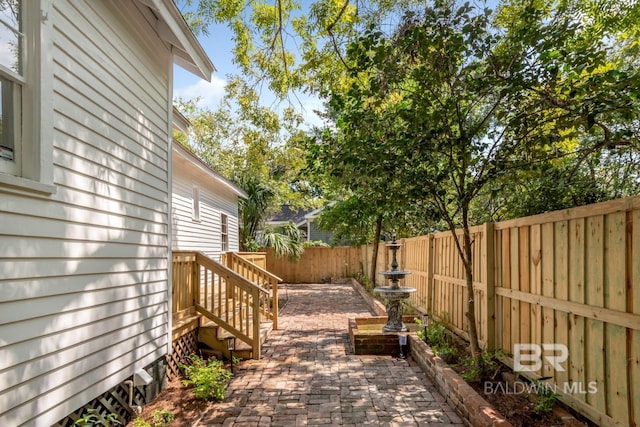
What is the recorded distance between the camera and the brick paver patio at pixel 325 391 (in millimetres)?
3764

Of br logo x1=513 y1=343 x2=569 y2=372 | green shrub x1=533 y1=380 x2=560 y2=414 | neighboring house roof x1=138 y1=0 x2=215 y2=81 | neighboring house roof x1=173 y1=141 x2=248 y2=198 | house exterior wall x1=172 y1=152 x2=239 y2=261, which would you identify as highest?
neighboring house roof x1=138 y1=0 x2=215 y2=81

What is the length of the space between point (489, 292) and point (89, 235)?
14.1ft

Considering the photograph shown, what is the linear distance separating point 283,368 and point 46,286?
3540 mm

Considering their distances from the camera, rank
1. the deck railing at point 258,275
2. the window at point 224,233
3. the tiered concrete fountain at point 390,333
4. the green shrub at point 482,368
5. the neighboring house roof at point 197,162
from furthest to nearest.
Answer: the window at point 224,233 < the deck railing at point 258,275 < the neighboring house roof at point 197,162 < the tiered concrete fountain at point 390,333 < the green shrub at point 482,368

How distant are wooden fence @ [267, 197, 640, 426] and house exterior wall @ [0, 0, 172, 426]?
152 inches

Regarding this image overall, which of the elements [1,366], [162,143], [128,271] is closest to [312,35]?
[162,143]

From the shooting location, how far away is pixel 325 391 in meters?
4.50

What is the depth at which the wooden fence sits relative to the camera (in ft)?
8.07

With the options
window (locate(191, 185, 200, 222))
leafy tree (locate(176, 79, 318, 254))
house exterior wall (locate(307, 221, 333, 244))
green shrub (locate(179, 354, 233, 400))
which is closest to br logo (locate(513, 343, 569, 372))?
green shrub (locate(179, 354, 233, 400))

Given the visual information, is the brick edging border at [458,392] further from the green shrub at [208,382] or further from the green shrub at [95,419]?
the green shrub at [95,419]

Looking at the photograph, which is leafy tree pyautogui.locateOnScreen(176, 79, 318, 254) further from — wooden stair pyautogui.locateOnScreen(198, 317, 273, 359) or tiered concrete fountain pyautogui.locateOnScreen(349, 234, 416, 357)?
wooden stair pyautogui.locateOnScreen(198, 317, 273, 359)

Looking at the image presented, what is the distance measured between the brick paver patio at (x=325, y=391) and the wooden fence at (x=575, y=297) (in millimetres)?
1120

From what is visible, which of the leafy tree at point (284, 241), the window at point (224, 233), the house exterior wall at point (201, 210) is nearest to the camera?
the house exterior wall at point (201, 210)

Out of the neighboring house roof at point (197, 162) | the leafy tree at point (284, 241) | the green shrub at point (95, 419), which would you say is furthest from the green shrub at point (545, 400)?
the leafy tree at point (284, 241)
